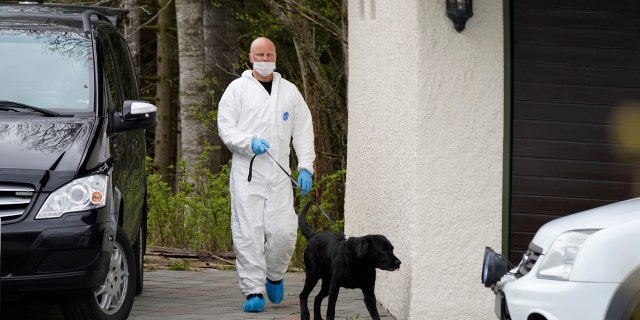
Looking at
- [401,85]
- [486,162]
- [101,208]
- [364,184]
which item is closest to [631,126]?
[486,162]

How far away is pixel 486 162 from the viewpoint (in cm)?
915

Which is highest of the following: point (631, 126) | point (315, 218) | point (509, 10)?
point (509, 10)

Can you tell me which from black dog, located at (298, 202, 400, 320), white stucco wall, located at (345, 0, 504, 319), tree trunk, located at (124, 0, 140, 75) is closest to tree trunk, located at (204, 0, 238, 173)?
tree trunk, located at (124, 0, 140, 75)

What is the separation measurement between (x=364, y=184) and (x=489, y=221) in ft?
6.49

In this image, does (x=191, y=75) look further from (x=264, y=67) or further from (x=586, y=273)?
(x=586, y=273)

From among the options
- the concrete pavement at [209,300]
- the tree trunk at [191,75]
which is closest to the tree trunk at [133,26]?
the tree trunk at [191,75]

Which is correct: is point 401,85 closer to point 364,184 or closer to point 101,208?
point 364,184

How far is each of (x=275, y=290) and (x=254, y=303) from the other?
1.71ft

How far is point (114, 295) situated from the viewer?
8742 mm

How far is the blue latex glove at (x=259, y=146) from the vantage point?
9906mm

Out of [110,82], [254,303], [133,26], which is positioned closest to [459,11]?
[110,82]

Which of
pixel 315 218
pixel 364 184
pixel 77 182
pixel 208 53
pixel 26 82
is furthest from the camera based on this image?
pixel 208 53

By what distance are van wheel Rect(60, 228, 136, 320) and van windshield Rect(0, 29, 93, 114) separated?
98cm

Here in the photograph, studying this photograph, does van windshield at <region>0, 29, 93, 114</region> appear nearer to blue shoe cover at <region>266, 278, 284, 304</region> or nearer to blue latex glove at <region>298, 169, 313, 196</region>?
blue latex glove at <region>298, 169, 313, 196</region>
